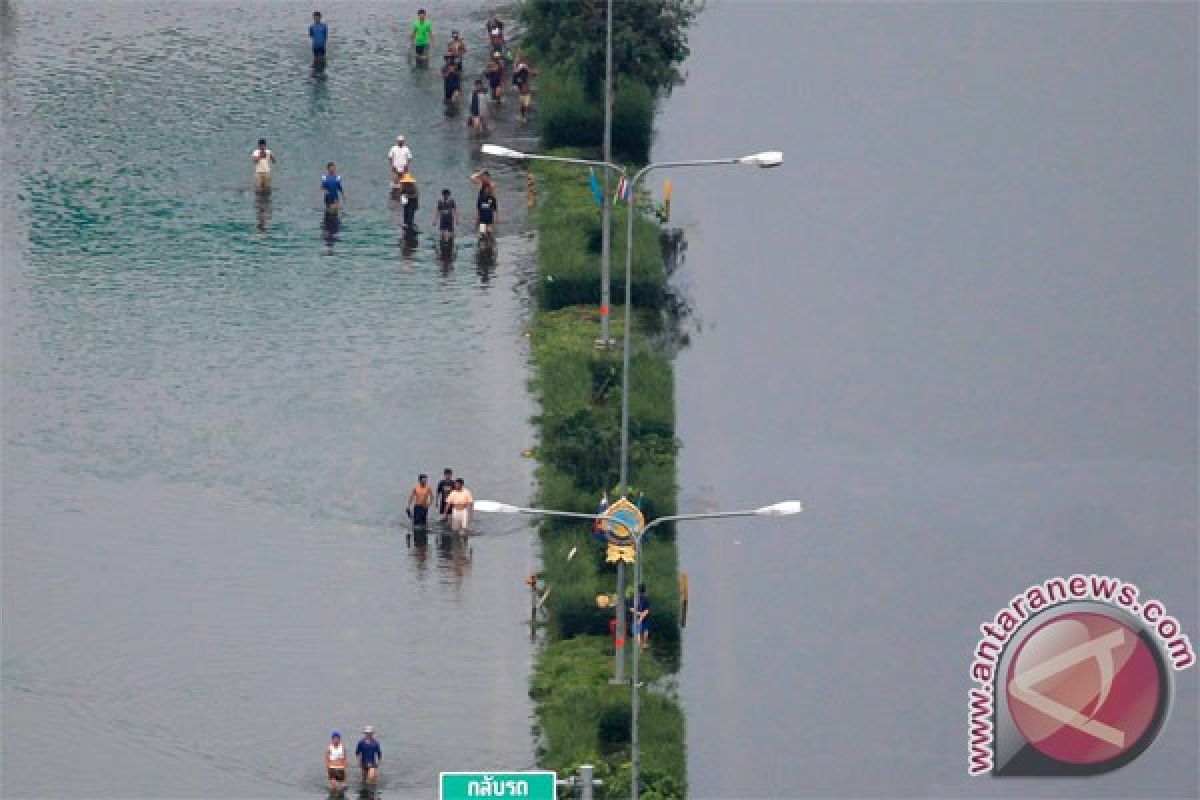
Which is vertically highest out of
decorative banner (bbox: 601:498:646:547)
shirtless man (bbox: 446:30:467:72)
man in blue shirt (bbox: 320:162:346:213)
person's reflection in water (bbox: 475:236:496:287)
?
shirtless man (bbox: 446:30:467:72)

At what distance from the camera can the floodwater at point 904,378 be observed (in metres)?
82.7

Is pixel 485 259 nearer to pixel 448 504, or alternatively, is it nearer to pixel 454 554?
pixel 448 504

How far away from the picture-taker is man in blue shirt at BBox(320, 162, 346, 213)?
104 metres

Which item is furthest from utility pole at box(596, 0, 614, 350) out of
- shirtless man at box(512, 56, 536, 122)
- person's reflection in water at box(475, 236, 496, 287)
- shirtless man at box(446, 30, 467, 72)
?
shirtless man at box(446, 30, 467, 72)

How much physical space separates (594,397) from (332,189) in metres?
14.6

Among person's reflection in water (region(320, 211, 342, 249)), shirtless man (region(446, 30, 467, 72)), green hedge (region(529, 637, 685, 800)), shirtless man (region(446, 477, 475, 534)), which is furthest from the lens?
shirtless man (region(446, 30, 467, 72))

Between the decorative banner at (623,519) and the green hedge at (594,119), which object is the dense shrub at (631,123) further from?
the decorative banner at (623,519)

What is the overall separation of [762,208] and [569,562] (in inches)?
857

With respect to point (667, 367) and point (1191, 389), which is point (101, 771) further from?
point (1191, 389)

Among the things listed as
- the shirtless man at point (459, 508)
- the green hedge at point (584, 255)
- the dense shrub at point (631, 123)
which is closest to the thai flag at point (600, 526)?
the shirtless man at point (459, 508)

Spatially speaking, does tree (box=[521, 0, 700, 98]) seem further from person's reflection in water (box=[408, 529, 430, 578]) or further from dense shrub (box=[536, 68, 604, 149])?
person's reflection in water (box=[408, 529, 430, 578])

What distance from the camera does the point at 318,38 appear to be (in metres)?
114

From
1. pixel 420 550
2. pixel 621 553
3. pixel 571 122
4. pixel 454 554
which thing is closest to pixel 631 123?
pixel 571 122

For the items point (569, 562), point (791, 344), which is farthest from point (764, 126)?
point (569, 562)
